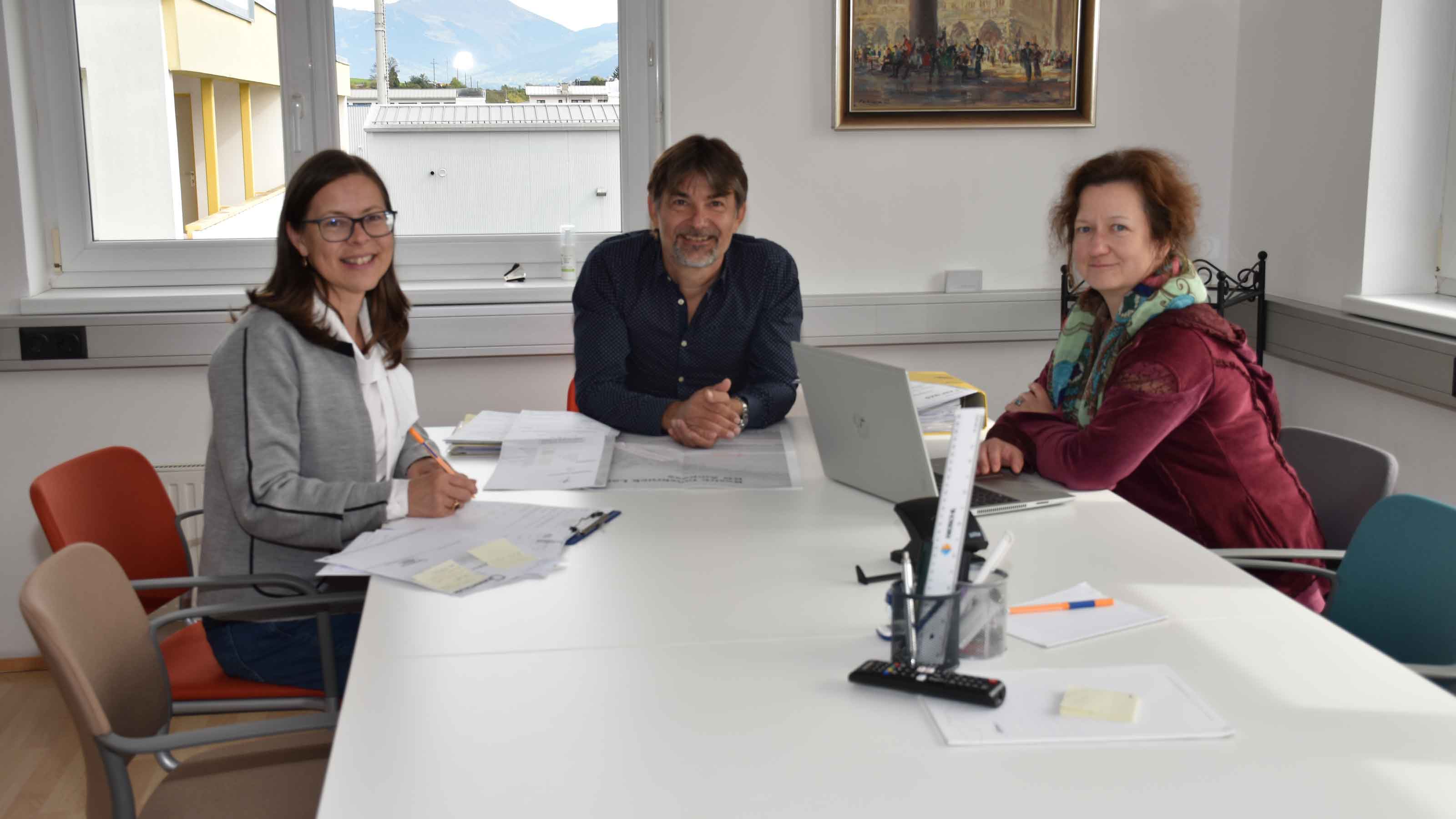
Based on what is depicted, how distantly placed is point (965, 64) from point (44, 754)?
3.17 m

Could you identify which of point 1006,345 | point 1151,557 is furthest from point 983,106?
point 1151,557

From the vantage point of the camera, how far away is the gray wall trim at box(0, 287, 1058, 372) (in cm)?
340

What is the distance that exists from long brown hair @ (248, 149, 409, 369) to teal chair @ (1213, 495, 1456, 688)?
5.67 ft

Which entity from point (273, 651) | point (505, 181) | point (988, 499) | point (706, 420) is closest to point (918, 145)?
point (505, 181)

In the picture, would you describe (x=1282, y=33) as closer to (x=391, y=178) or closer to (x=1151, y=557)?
(x=1151, y=557)

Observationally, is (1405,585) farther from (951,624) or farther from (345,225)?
(345,225)

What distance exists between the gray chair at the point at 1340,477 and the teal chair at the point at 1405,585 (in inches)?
14.3

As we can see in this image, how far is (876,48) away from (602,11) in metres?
0.86

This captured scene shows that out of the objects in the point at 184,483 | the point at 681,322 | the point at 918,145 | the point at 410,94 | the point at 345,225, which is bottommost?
the point at 184,483

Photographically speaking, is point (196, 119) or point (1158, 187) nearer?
point (1158, 187)

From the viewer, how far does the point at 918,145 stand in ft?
12.1

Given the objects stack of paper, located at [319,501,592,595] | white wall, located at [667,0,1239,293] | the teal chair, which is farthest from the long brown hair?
the teal chair

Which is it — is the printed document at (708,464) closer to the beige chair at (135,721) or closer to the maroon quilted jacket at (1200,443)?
the maroon quilted jacket at (1200,443)

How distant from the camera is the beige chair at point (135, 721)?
148 cm
